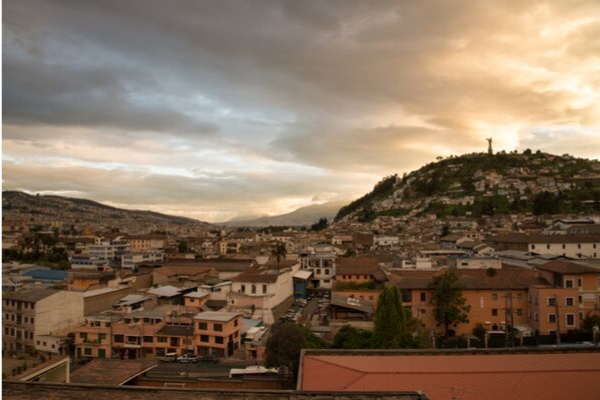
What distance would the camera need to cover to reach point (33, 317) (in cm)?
2606

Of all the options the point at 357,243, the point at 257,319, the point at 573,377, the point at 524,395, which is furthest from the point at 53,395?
the point at 357,243

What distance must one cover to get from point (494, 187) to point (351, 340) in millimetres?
85464

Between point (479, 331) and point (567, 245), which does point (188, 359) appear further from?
point (567, 245)

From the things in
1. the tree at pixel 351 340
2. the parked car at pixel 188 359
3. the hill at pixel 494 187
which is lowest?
the parked car at pixel 188 359

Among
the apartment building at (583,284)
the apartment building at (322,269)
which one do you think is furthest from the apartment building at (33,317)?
the apartment building at (583,284)

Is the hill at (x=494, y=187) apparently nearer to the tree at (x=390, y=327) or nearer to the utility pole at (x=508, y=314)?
the utility pole at (x=508, y=314)

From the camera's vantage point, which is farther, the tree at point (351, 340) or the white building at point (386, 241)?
the white building at point (386, 241)

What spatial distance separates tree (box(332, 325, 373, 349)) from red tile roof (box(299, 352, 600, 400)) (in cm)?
728

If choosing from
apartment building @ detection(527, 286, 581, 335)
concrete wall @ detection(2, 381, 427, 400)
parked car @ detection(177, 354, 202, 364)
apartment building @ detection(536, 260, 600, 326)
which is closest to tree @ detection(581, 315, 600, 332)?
apartment building @ detection(527, 286, 581, 335)

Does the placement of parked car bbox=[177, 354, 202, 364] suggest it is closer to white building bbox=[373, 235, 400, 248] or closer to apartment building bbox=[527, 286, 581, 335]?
apartment building bbox=[527, 286, 581, 335]

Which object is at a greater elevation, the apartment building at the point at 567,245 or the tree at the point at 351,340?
the apartment building at the point at 567,245

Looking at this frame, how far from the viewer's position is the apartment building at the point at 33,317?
26.1 m

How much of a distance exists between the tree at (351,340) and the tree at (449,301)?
19.3ft

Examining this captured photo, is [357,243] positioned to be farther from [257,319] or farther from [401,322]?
[401,322]
